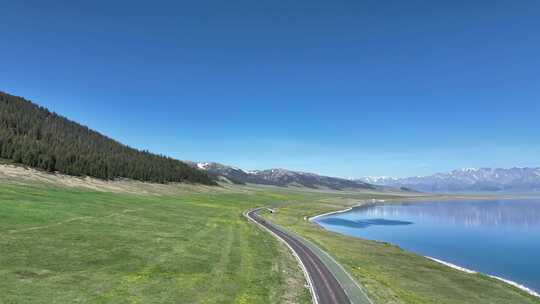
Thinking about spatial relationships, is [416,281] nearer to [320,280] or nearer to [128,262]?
[320,280]

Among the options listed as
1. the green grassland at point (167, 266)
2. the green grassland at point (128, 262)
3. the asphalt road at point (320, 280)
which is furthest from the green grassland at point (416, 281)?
the green grassland at point (128, 262)

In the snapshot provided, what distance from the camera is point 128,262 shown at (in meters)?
41.7

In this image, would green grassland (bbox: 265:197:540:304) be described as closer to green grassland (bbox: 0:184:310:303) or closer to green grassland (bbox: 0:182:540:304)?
green grassland (bbox: 0:182:540:304)

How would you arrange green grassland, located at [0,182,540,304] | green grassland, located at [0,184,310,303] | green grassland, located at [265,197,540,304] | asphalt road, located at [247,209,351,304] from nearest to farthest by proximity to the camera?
green grassland, located at [0,184,310,303]
green grassland, located at [0,182,540,304]
asphalt road, located at [247,209,351,304]
green grassland, located at [265,197,540,304]

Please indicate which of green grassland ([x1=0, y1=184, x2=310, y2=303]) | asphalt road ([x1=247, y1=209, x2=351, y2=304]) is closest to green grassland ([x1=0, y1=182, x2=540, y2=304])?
green grassland ([x1=0, y1=184, x2=310, y2=303])

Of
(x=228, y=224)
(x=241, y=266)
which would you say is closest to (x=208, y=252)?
(x=241, y=266)

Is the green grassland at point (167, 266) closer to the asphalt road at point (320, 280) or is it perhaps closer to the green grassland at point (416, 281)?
the green grassland at point (416, 281)

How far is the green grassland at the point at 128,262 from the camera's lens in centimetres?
3178

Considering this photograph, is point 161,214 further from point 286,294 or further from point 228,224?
point 286,294

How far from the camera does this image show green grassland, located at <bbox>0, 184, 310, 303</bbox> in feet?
104

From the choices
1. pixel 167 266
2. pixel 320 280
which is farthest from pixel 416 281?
pixel 167 266

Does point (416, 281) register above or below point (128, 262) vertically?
below

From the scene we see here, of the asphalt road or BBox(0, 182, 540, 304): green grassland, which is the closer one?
BBox(0, 182, 540, 304): green grassland

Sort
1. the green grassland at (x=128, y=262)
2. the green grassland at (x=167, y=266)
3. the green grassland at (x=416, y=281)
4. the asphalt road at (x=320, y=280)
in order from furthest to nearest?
the green grassland at (x=416, y=281), the asphalt road at (x=320, y=280), the green grassland at (x=167, y=266), the green grassland at (x=128, y=262)
